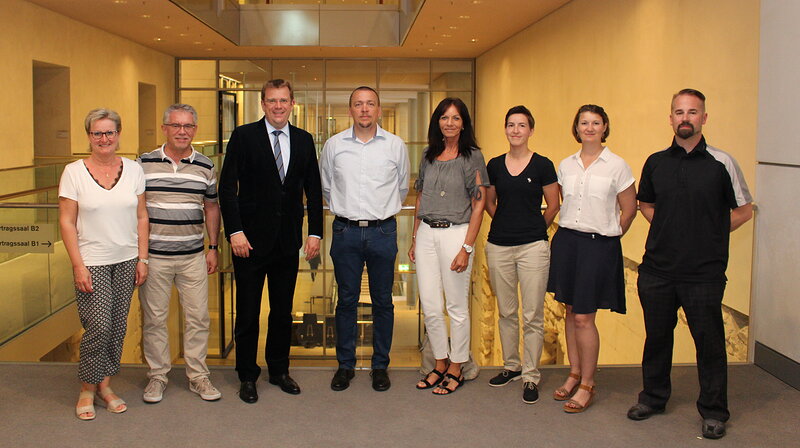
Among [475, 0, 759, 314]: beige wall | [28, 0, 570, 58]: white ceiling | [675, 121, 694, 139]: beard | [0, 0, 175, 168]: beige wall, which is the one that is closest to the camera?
[675, 121, 694, 139]: beard

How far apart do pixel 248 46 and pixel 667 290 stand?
49.8 ft

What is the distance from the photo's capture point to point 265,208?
4.32 meters

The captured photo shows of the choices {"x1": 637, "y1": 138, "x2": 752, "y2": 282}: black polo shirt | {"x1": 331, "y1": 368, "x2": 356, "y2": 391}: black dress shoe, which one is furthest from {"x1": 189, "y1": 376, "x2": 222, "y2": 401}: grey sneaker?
{"x1": 637, "y1": 138, "x2": 752, "y2": 282}: black polo shirt

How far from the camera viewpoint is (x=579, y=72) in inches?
446

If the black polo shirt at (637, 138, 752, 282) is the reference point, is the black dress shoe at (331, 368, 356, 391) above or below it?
below

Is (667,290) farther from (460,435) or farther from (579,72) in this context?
(579,72)

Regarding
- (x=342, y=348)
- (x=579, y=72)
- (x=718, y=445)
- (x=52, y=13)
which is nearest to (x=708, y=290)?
(x=718, y=445)

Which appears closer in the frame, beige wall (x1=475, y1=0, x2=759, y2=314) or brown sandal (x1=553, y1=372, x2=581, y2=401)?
brown sandal (x1=553, y1=372, x2=581, y2=401)

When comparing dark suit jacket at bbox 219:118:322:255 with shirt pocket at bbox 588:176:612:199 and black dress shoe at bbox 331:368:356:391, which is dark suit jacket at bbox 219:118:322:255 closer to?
black dress shoe at bbox 331:368:356:391

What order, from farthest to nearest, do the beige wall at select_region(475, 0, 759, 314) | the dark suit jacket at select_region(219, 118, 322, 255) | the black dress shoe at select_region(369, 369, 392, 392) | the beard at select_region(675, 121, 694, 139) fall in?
the beige wall at select_region(475, 0, 759, 314) → the black dress shoe at select_region(369, 369, 392, 392) → the dark suit jacket at select_region(219, 118, 322, 255) → the beard at select_region(675, 121, 694, 139)

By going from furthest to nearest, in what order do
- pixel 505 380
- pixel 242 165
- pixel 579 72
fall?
pixel 579 72 < pixel 505 380 < pixel 242 165

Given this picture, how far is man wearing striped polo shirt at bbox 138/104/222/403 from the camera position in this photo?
13.8 feet

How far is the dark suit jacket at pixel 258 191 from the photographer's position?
4.27m

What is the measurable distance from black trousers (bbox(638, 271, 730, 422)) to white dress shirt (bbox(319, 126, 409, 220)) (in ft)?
4.82
